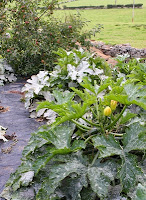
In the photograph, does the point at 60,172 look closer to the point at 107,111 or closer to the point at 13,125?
the point at 107,111

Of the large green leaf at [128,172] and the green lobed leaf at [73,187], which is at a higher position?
the large green leaf at [128,172]

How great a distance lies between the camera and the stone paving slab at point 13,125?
2.56 m

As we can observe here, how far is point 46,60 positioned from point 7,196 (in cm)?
358

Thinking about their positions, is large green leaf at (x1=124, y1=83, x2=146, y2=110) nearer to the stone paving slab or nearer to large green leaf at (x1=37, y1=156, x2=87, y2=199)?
large green leaf at (x1=37, y1=156, x2=87, y2=199)

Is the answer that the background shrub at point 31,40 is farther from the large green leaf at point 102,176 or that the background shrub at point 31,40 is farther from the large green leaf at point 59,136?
the large green leaf at point 102,176

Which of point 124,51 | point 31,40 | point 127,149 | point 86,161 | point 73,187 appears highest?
point 31,40

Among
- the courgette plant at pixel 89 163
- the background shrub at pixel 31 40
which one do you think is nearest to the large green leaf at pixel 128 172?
the courgette plant at pixel 89 163

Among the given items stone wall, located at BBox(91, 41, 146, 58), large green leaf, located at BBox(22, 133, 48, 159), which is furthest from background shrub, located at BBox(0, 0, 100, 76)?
large green leaf, located at BBox(22, 133, 48, 159)

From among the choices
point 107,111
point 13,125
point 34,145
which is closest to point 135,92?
point 107,111

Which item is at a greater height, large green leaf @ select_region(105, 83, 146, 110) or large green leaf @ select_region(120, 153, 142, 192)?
large green leaf @ select_region(105, 83, 146, 110)

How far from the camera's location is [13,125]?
134 inches

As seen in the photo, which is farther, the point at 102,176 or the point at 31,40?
the point at 31,40

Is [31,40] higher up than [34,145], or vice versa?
[31,40]

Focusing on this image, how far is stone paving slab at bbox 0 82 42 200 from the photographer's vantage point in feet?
8.39
